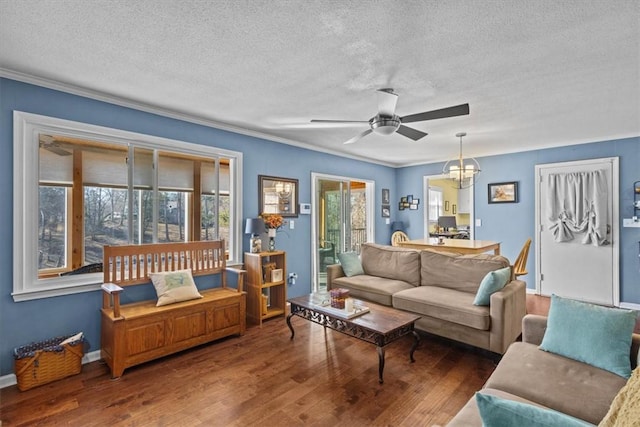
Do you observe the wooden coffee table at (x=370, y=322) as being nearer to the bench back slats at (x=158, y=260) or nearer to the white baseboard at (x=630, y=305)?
the bench back slats at (x=158, y=260)

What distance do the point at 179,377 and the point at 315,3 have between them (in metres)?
2.94

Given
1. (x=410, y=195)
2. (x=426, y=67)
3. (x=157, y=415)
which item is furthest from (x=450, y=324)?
(x=410, y=195)

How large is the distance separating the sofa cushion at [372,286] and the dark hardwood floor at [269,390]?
0.59 metres

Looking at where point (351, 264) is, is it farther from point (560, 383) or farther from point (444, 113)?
point (560, 383)

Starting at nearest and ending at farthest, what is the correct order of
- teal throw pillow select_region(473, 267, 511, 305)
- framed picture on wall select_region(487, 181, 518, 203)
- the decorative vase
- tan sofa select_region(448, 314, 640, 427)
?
tan sofa select_region(448, 314, 640, 427) < teal throw pillow select_region(473, 267, 511, 305) < the decorative vase < framed picture on wall select_region(487, 181, 518, 203)

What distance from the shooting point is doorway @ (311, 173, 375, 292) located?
17.2 feet

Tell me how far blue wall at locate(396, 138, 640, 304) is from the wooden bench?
4758 mm

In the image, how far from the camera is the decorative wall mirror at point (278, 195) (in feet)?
14.4

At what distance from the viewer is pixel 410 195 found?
702 cm

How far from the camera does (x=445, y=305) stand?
10.0 feet

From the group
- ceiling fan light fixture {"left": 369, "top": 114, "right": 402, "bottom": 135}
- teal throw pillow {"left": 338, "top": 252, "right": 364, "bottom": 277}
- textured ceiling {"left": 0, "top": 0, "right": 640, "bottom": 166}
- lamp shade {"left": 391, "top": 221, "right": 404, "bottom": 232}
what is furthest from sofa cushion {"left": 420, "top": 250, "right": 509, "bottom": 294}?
lamp shade {"left": 391, "top": 221, "right": 404, "bottom": 232}

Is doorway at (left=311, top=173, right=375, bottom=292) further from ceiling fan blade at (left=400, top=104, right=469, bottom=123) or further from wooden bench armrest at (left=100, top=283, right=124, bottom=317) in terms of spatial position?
wooden bench armrest at (left=100, top=283, right=124, bottom=317)

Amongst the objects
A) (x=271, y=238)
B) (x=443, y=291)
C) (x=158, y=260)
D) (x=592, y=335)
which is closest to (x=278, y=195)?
(x=271, y=238)

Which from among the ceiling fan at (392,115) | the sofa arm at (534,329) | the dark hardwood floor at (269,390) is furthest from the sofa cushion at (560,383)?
the ceiling fan at (392,115)
